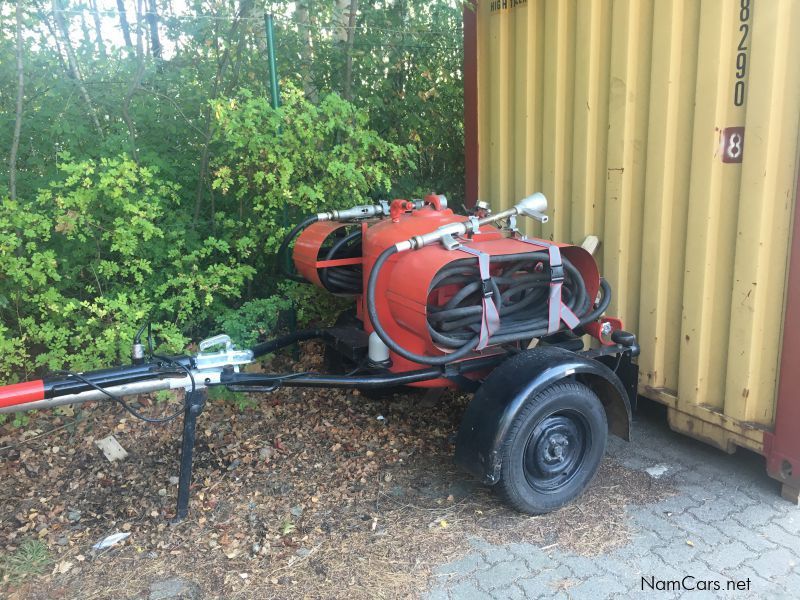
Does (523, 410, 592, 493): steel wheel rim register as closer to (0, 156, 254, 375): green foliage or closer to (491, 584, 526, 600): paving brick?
(491, 584, 526, 600): paving brick

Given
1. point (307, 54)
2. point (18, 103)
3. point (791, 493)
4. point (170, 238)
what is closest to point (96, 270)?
point (170, 238)

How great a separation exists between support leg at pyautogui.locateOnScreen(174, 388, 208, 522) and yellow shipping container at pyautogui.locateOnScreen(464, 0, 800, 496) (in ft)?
8.06

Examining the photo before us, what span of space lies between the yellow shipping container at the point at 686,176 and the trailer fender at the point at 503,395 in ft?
2.10

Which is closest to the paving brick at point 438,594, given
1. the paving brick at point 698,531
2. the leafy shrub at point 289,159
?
the paving brick at point 698,531

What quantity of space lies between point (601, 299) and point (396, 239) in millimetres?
1168

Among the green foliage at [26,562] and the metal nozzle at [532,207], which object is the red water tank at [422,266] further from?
the green foliage at [26,562]

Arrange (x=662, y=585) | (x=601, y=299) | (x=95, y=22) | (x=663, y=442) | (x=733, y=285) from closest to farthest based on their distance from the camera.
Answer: (x=662, y=585) → (x=733, y=285) → (x=601, y=299) → (x=663, y=442) → (x=95, y=22)

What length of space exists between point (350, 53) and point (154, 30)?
4.90ft

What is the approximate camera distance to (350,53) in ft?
16.3

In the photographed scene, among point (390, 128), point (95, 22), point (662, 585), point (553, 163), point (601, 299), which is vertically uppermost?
point (95, 22)

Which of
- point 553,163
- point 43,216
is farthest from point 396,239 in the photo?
point 43,216

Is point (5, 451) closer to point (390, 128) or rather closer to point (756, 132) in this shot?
point (390, 128)

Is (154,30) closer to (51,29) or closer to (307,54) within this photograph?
(51,29)

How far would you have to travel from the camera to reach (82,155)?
405 cm
